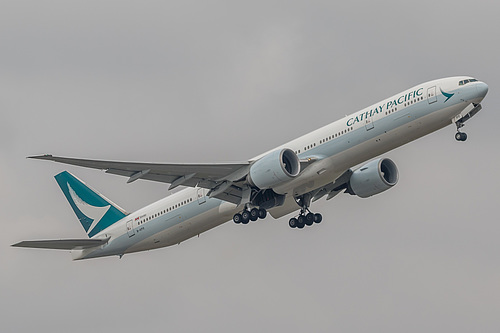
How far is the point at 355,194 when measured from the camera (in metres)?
61.6

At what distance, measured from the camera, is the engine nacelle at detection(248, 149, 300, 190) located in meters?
53.6

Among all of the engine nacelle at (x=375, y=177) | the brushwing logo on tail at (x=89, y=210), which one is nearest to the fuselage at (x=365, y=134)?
the engine nacelle at (x=375, y=177)

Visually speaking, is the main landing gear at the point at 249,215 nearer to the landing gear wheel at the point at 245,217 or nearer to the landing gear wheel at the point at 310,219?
the landing gear wheel at the point at 245,217

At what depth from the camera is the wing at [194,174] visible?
5366 cm

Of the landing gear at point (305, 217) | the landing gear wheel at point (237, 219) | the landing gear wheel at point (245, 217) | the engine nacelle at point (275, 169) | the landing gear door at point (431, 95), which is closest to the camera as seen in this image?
the landing gear door at point (431, 95)

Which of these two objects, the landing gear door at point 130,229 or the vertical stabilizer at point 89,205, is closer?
the landing gear door at point 130,229

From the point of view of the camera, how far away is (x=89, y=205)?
66062mm

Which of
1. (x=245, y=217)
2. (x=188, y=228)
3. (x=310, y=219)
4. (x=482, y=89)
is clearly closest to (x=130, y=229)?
(x=188, y=228)

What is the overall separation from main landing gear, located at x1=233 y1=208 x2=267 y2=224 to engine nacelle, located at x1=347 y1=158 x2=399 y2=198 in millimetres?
6599

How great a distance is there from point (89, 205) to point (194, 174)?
42.3 feet

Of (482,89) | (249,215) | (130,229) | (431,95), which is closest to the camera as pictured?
(482,89)

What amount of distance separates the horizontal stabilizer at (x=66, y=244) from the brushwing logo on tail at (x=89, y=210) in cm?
208

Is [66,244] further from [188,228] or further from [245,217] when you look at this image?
[245,217]

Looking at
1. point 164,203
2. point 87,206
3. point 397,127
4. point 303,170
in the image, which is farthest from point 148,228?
point 397,127
